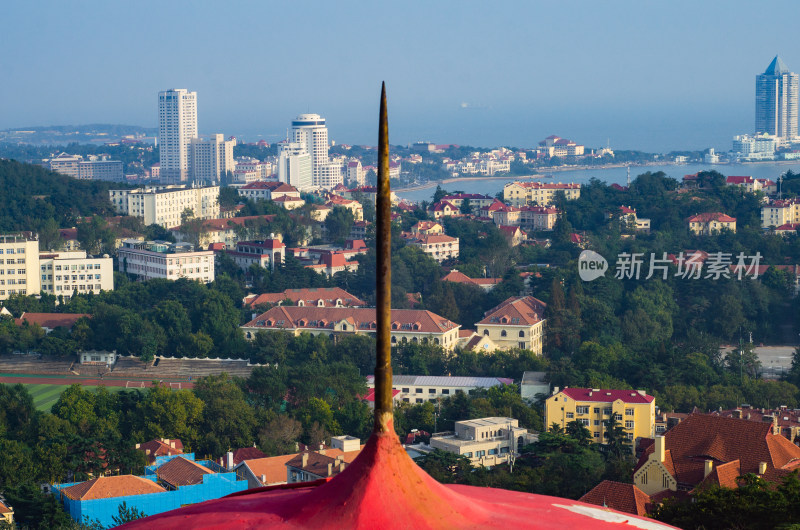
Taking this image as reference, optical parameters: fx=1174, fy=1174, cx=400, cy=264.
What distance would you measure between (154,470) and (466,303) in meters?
11.3

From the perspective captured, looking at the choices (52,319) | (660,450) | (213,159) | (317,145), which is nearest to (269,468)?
(660,450)

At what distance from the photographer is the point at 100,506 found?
27.2 ft

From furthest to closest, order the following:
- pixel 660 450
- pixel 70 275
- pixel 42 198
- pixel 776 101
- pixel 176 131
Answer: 1. pixel 776 101
2. pixel 176 131
3. pixel 42 198
4. pixel 70 275
5. pixel 660 450

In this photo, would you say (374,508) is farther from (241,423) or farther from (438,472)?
(241,423)

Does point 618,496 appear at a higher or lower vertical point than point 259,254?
lower

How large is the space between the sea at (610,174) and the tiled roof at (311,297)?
1246 inches

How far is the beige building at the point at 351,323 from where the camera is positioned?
17594 mm

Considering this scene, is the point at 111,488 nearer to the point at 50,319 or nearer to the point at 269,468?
the point at 269,468

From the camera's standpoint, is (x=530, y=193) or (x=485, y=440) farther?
(x=530, y=193)

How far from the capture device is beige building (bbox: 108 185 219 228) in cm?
3130

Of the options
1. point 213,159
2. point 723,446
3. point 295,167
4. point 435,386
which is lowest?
point 435,386

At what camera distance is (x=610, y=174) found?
65375 millimetres

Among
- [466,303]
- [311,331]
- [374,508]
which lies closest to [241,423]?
[311,331]

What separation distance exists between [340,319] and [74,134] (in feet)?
280
